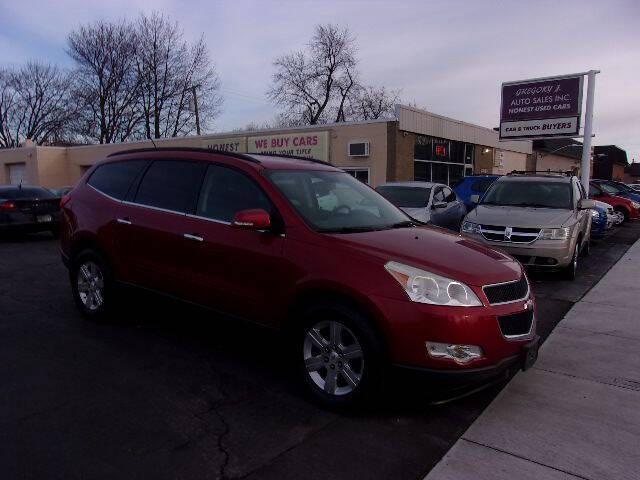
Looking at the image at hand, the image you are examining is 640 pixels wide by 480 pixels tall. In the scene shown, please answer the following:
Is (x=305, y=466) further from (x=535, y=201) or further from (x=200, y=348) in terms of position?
(x=535, y=201)

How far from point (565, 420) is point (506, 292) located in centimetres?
97

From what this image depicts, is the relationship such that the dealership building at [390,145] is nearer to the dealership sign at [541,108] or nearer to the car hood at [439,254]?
the dealership sign at [541,108]

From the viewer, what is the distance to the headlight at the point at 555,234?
7.62 metres

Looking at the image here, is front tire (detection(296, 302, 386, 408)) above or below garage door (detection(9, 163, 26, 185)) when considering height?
below

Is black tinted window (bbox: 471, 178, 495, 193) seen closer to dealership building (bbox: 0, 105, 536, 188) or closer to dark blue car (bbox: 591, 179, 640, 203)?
dealership building (bbox: 0, 105, 536, 188)

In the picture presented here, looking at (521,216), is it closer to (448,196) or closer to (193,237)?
(448,196)

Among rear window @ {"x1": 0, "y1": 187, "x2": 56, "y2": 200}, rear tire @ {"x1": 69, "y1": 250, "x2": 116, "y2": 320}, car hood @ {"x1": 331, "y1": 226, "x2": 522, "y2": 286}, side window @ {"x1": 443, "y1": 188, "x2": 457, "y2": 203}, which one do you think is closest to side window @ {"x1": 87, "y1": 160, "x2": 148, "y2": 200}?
rear tire @ {"x1": 69, "y1": 250, "x2": 116, "y2": 320}

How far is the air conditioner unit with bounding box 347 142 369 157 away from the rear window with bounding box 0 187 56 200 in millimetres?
10500

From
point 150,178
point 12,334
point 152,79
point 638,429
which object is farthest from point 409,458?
point 152,79

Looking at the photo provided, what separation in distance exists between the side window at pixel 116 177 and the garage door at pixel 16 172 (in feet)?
110

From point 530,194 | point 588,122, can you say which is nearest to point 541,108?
point 588,122

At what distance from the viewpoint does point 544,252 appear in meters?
7.61

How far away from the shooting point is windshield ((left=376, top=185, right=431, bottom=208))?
33.6ft

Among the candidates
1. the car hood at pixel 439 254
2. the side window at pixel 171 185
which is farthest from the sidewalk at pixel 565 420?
the side window at pixel 171 185
